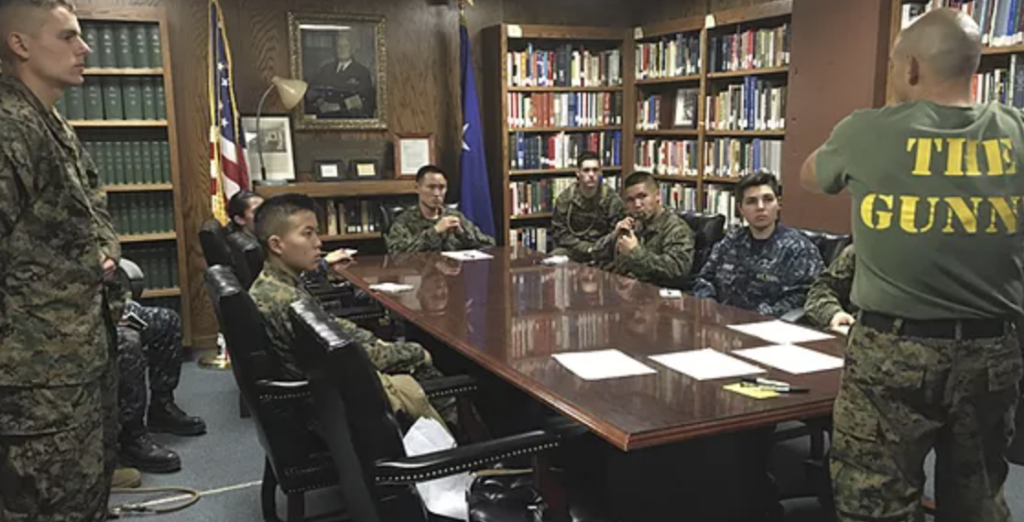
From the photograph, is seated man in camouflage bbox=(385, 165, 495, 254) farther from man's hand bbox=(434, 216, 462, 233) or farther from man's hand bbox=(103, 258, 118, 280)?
man's hand bbox=(103, 258, 118, 280)

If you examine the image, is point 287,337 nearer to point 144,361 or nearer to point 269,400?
point 269,400

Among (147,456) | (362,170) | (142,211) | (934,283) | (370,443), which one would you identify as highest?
(362,170)

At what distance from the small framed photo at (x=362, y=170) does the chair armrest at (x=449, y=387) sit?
3.18 meters

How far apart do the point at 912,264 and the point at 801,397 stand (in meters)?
0.40

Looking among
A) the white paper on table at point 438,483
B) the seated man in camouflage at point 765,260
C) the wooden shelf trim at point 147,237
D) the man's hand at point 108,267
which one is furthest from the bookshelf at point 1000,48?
the wooden shelf trim at point 147,237

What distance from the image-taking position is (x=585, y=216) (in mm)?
5203

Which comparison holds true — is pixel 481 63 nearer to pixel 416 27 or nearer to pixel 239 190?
pixel 416 27

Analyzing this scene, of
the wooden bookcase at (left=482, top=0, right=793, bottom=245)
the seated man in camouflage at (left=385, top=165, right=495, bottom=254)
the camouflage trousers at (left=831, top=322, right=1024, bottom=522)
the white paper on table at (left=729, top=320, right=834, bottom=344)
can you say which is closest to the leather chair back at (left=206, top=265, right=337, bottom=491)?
the white paper on table at (left=729, top=320, right=834, bottom=344)

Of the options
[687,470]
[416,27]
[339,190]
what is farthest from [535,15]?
[687,470]

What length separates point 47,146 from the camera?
179 centimetres

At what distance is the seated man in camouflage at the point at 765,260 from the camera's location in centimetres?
326

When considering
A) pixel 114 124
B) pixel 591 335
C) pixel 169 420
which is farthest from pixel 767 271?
pixel 114 124

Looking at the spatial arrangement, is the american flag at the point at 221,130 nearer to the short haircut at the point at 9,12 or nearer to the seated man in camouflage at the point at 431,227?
the seated man in camouflage at the point at 431,227

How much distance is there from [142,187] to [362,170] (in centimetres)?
135
